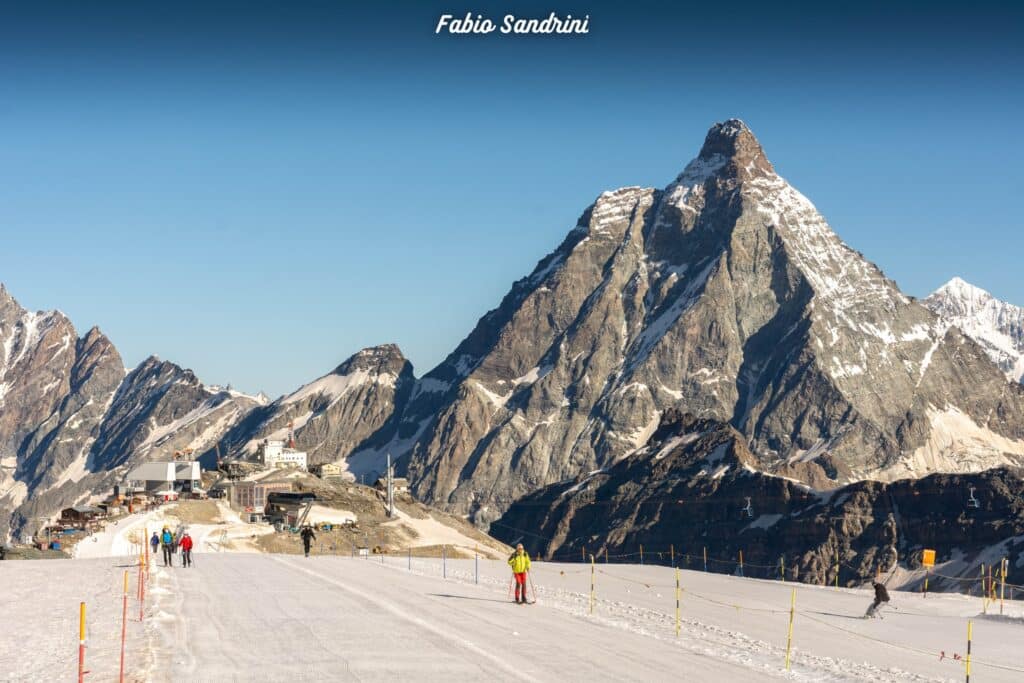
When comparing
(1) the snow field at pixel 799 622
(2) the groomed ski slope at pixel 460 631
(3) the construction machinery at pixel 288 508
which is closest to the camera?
(2) the groomed ski slope at pixel 460 631

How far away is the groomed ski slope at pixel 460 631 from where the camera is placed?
34500 millimetres

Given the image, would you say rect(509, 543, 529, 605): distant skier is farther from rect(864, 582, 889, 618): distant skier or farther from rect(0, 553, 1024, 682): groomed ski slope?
rect(864, 582, 889, 618): distant skier

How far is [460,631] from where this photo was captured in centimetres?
4100

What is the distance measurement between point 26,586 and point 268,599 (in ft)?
48.2

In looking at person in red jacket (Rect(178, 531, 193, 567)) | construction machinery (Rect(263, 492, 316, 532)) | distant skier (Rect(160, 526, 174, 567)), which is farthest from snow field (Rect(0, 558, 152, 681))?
construction machinery (Rect(263, 492, 316, 532))

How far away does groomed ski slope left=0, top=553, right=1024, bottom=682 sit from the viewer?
34.5m

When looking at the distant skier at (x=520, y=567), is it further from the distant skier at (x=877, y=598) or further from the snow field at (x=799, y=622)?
the distant skier at (x=877, y=598)

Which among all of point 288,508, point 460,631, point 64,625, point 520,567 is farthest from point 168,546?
point 288,508

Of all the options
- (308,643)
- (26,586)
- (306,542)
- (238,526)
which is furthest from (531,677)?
(238,526)

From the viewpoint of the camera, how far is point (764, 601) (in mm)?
65062

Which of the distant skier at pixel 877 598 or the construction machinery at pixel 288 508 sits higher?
the distant skier at pixel 877 598

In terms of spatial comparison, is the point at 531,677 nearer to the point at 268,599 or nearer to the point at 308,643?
the point at 308,643

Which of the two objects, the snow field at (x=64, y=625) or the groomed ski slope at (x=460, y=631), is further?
the groomed ski slope at (x=460, y=631)

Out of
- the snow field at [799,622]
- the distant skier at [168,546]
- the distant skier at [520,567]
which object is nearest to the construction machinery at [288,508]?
the snow field at [799,622]
